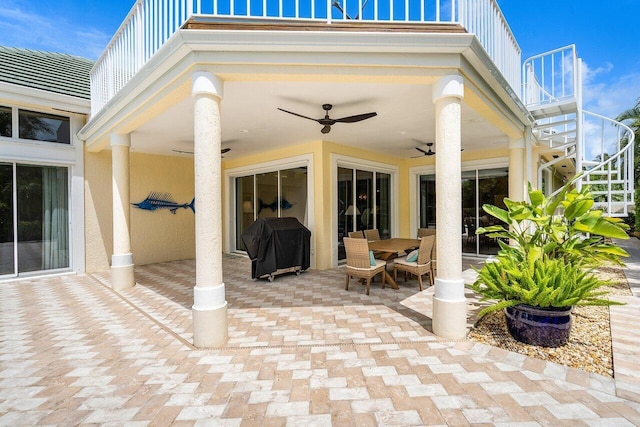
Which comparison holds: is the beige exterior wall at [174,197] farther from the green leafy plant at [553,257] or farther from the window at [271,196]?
the green leafy plant at [553,257]

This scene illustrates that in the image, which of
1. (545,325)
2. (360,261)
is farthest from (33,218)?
(545,325)

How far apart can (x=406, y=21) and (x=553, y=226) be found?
2.57 metres

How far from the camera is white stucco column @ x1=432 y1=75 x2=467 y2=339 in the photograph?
3133mm

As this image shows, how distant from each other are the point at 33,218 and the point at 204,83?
5615mm

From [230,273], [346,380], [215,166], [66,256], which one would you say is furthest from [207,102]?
[66,256]

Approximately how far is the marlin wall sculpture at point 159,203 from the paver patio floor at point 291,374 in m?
3.86

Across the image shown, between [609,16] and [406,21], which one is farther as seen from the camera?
[609,16]

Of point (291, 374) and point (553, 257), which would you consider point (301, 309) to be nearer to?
point (291, 374)

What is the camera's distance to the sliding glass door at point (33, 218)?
232 inches

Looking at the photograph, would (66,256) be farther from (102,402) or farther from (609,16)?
(609,16)

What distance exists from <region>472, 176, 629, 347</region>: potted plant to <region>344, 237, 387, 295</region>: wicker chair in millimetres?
1635

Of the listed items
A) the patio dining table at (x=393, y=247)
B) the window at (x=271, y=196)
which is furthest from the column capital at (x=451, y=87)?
the window at (x=271, y=196)

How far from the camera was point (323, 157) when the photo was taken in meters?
6.72

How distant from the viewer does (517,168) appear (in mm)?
5648
